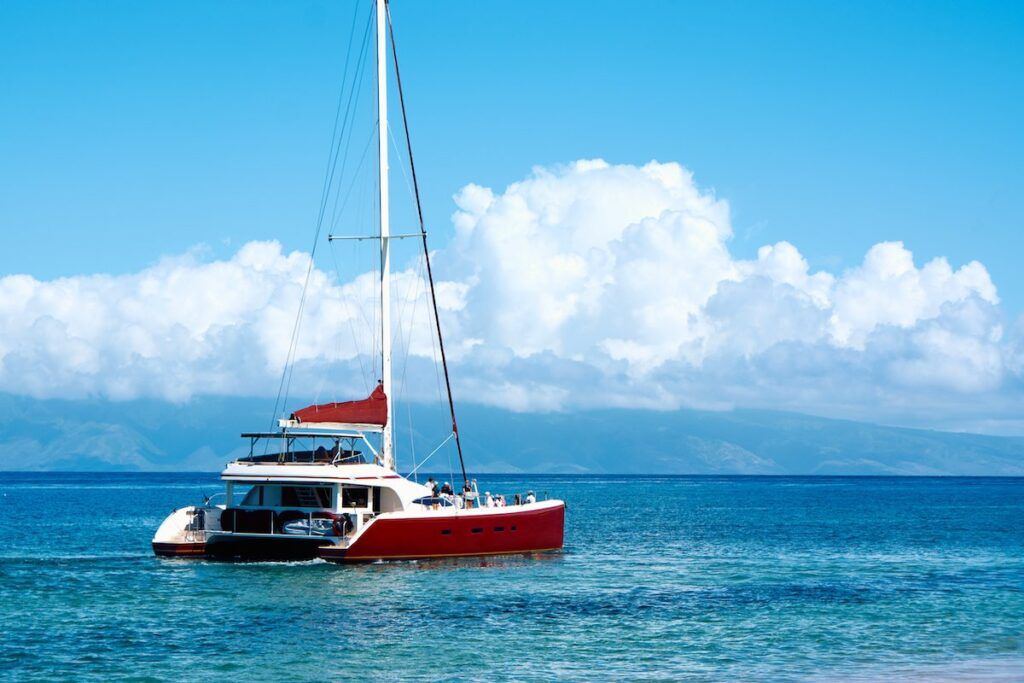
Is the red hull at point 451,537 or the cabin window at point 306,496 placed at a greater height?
the cabin window at point 306,496

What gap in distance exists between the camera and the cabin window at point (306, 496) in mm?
48375

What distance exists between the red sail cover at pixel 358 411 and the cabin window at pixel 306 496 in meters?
2.89

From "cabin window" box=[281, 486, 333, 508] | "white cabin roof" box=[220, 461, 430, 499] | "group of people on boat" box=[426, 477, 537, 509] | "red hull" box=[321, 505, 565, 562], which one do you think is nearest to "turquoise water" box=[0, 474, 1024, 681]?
"red hull" box=[321, 505, 565, 562]

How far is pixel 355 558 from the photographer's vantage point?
4700cm

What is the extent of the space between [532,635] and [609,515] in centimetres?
7198

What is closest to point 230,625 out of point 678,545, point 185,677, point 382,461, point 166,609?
point 166,609

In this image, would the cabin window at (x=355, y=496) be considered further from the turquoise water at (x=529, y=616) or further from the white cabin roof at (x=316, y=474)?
the turquoise water at (x=529, y=616)

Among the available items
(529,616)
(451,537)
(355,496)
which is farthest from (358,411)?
(529,616)

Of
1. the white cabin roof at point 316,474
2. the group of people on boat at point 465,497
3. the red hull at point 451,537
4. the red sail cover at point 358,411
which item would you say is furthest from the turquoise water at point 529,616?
the red sail cover at point 358,411

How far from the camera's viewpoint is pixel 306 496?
4841 centimetres

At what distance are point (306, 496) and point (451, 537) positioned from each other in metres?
5.90

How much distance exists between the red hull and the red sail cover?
4888 millimetres

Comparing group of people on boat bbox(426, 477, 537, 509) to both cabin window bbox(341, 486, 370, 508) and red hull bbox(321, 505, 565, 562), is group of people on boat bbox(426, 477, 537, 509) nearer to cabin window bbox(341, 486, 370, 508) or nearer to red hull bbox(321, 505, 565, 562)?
red hull bbox(321, 505, 565, 562)

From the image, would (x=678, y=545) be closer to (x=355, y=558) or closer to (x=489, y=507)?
(x=489, y=507)
